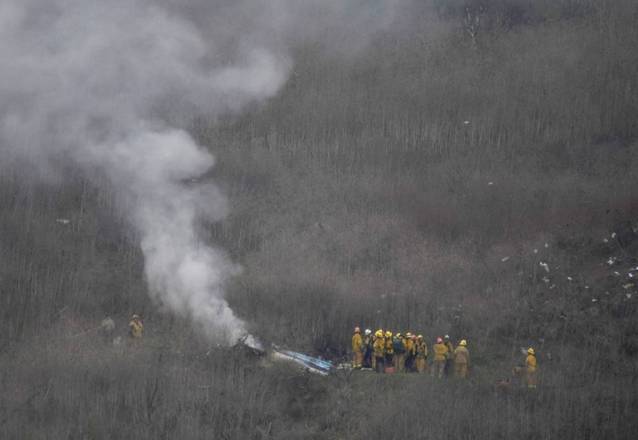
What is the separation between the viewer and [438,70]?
3139cm

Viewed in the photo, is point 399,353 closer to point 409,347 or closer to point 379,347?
point 409,347

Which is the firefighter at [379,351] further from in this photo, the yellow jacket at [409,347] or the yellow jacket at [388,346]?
the yellow jacket at [409,347]

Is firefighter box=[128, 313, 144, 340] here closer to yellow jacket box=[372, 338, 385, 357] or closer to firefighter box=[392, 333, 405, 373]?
yellow jacket box=[372, 338, 385, 357]

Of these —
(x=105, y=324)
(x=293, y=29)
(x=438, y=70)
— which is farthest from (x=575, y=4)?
(x=105, y=324)

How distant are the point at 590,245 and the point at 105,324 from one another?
11.4 meters

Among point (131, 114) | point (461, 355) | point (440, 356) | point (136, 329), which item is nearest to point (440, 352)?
point (440, 356)

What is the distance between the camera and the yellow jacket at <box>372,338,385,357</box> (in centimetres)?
1877

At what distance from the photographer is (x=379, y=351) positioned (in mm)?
18797

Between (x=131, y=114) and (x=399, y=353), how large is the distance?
34.0 feet

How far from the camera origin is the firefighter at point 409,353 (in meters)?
18.9

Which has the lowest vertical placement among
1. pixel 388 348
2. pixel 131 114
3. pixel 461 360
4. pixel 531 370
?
pixel 531 370

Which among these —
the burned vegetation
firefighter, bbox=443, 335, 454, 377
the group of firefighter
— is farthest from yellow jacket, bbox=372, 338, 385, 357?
firefighter, bbox=443, 335, 454, 377

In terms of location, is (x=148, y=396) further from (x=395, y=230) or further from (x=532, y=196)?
(x=532, y=196)

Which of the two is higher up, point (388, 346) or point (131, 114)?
point (131, 114)
